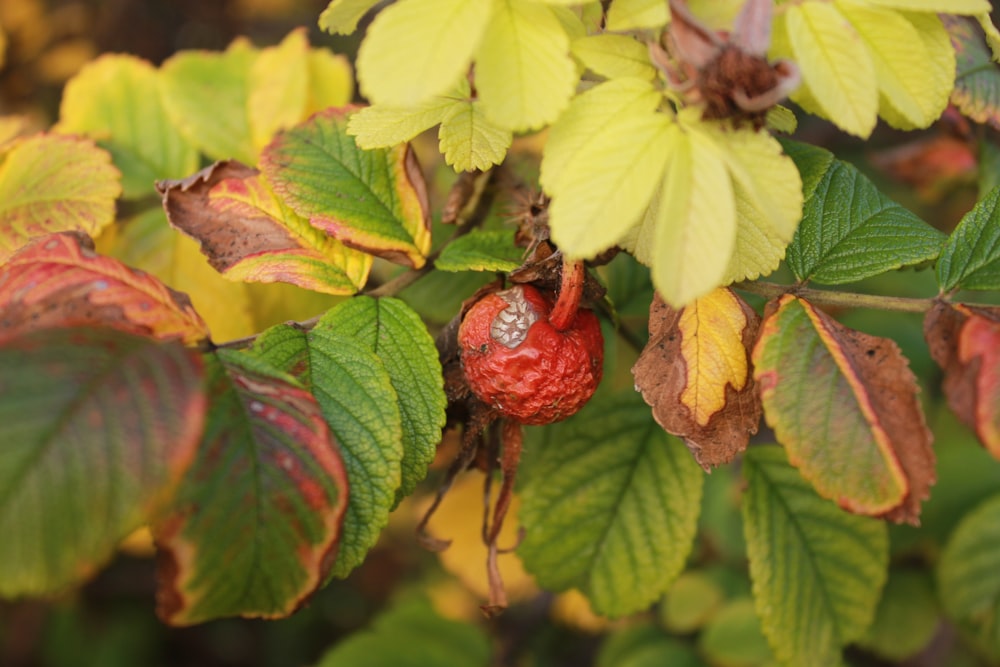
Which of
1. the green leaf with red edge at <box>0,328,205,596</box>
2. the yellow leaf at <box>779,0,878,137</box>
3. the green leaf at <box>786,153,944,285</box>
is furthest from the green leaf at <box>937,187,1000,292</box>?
the green leaf with red edge at <box>0,328,205,596</box>

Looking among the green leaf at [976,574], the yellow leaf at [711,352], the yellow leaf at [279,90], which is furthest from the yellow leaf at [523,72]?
the green leaf at [976,574]

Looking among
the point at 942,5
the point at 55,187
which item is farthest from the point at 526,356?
the point at 55,187

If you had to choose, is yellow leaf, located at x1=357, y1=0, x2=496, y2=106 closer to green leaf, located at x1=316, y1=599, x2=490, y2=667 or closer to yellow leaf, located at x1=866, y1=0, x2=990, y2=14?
yellow leaf, located at x1=866, y1=0, x2=990, y2=14

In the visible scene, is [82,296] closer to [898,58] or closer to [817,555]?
[898,58]

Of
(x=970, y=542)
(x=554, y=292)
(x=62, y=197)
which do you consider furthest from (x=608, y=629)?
(x=62, y=197)

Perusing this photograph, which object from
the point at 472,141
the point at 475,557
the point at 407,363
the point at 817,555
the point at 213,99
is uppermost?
the point at 472,141

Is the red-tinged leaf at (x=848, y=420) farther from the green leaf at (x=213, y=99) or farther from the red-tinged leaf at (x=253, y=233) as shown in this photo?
the green leaf at (x=213, y=99)

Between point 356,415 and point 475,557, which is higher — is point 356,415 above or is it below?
above
